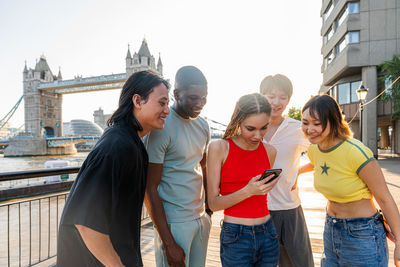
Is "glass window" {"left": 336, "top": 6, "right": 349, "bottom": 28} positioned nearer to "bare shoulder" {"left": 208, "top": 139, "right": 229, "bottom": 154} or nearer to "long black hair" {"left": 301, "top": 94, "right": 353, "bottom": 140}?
"long black hair" {"left": 301, "top": 94, "right": 353, "bottom": 140}

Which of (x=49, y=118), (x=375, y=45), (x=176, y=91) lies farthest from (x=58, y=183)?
(x=49, y=118)

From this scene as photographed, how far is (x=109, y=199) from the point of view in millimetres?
1041

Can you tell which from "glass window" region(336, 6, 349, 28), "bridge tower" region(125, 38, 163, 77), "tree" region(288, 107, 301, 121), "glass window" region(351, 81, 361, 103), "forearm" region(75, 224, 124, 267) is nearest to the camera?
"forearm" region(75, 224, 124, 267)

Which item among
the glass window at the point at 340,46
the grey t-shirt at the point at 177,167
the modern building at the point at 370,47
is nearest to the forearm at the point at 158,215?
the grey t-shirt at the point at 177,167

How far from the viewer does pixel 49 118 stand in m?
70.1

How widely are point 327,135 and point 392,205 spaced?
0.52 m

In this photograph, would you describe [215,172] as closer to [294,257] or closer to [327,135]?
[327,135]

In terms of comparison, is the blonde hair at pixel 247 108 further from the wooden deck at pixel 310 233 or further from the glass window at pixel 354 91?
the glass window at pixel 354 91

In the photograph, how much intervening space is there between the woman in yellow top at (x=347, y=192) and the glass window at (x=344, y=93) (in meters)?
22.8

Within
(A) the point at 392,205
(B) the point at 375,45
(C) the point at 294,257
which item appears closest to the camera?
(A) the point at 392,205

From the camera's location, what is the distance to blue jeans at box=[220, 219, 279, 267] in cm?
145

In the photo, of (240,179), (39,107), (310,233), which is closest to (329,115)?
(240,179)

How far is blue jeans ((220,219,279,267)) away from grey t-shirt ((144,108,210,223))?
0.29m

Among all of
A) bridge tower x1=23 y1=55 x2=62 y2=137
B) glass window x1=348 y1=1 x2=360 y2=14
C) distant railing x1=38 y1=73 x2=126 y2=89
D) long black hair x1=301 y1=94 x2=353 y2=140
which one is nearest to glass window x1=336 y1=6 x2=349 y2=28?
glass window x1=348 y1=1 x2=360 y2=14
